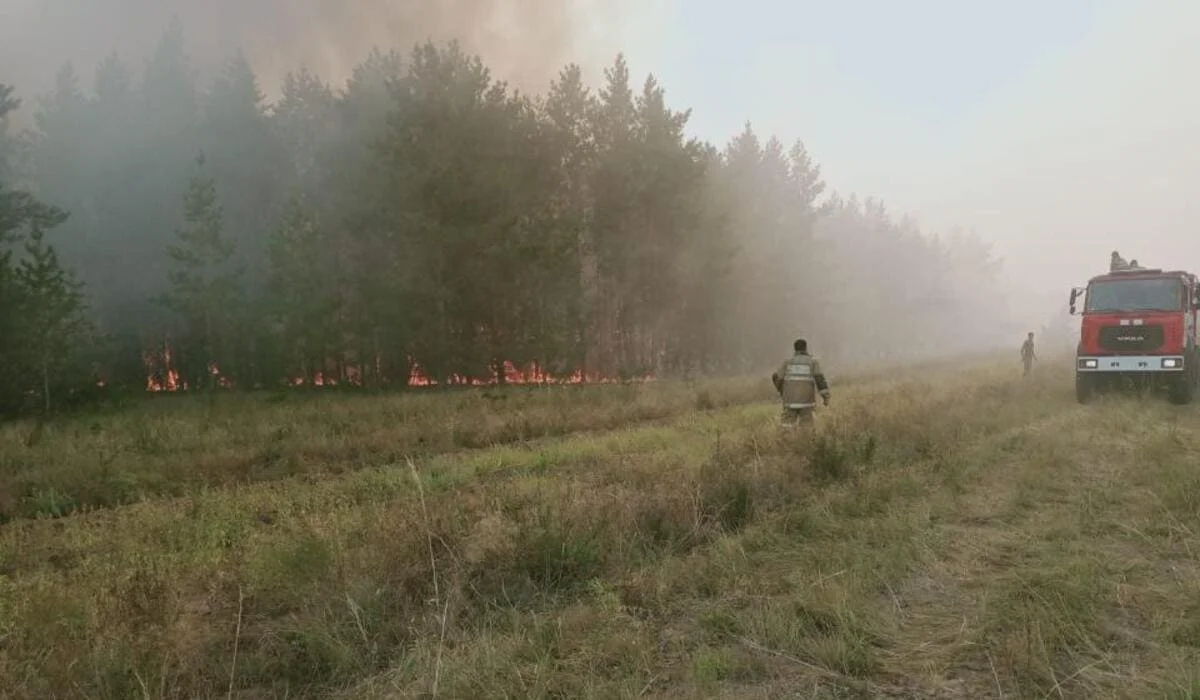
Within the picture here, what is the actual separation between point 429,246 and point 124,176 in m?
21.2

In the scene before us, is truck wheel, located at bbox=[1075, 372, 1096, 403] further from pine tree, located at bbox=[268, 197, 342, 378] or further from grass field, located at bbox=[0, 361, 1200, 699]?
pine tree, located at bbox=[268, 197, 342, 378]

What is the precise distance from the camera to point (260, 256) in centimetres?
3656

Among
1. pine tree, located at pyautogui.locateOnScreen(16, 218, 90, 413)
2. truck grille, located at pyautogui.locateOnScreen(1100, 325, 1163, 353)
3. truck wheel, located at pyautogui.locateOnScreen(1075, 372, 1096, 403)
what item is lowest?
truck wheel, located at pyautogui.locateOnScreen(1075, 372, 1096, 403)

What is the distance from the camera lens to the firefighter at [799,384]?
1122cm

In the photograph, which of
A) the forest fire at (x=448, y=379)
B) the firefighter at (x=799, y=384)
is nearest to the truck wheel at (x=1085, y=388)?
the firefighter at (x=799, y=384)

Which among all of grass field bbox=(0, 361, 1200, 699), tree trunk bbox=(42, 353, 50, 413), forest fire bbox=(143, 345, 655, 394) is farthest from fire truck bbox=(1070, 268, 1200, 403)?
tree trunk bbox=(42, 353, 50, 413)

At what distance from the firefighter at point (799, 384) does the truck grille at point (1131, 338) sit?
10825mm

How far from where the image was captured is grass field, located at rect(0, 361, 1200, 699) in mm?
3803

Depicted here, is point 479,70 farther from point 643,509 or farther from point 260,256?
point 643,509

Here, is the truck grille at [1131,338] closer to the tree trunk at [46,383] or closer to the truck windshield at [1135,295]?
the truck windshield at [1135,295]

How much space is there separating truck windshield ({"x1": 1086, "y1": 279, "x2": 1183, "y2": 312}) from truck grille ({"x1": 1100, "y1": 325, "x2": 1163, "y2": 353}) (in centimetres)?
52

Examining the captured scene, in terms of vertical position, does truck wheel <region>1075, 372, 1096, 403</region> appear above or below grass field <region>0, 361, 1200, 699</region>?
above

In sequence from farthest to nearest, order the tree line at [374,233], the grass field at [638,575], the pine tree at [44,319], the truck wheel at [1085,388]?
the tree line at [374,233], the pine tree at [44,319], the truck wheel at [1085,388], the grass field at [638,575]

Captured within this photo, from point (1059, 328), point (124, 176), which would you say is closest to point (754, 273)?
point (124, 176)
